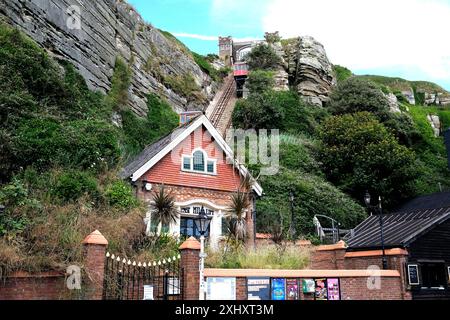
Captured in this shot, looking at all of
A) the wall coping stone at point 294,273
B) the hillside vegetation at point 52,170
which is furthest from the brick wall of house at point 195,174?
the wall coping stone at point 294,273

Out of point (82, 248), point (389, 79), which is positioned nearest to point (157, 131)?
point (82, 248)

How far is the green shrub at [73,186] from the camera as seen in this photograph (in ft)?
50.2

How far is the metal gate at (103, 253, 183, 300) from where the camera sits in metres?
11.9

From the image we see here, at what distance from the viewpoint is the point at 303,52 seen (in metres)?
52.3

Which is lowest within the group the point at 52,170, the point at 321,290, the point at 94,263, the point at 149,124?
the point at 321,290

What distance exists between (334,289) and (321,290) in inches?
17.9

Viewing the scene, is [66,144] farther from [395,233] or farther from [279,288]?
[395,233]

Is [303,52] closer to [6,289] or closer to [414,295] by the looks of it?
[414,295]

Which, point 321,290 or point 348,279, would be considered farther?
point 348,279

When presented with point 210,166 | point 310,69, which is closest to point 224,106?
point 310,69

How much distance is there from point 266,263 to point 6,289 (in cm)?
845

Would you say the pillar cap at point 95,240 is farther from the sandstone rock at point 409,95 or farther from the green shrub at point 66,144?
Result: the sandstone rock at point 409,95

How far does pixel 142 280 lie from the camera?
12.7m

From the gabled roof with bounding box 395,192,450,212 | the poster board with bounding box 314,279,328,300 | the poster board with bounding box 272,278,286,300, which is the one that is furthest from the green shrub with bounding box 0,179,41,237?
the gabled roof with bounding box 395,192,450,212
